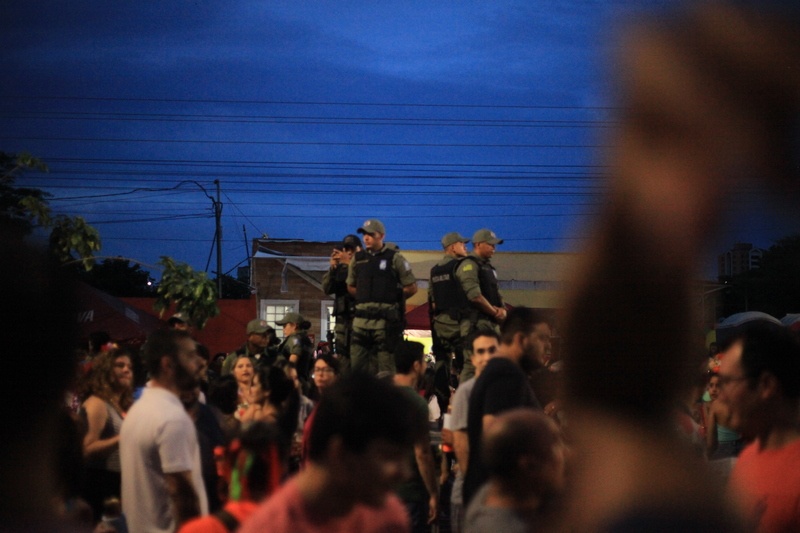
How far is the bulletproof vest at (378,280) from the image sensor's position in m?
10.7

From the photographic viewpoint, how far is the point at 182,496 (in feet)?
16.2

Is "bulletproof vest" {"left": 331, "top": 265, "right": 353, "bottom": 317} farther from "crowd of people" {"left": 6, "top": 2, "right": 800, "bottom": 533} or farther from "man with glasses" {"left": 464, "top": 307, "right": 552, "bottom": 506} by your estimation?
"man with glasses" {"left": 464, "top": 307, "right": 552, "bottom": 506}

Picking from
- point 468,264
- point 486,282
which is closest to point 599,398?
point 468,264

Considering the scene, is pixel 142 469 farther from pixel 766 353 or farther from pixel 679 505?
pixel 679 505

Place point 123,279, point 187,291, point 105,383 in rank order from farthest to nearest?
point 123,279 < point 187,291 < point 105,383

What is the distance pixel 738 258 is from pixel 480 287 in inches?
371

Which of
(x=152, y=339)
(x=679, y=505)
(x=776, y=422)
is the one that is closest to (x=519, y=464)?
(x=776, y=422)

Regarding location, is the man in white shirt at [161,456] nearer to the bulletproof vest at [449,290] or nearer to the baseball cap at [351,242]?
the bulletproof vest at [449,290]

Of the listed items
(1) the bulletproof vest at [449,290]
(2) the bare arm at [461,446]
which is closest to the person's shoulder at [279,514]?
(2) the bare arm at [461,446]

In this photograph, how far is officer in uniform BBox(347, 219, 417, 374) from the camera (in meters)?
10.8

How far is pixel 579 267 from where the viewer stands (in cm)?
124

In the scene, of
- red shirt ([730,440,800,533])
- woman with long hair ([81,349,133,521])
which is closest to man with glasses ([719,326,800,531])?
red shirt ([730,440,800,533])

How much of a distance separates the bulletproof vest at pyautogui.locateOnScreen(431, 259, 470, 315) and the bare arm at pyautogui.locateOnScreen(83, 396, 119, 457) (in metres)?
4.78

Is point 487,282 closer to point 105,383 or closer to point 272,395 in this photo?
point 272,395
